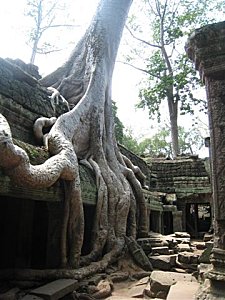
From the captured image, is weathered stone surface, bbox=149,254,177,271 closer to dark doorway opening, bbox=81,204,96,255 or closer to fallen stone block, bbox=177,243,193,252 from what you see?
fallen stone block, bbox=177,243,193,252

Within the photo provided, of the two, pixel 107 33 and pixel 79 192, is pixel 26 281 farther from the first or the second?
pixel 107 33

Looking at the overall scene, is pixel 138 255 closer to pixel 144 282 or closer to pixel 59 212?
pixel 144 282

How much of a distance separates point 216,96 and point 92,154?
389cm

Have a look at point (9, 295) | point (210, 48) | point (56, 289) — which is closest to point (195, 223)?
point (56, 289)

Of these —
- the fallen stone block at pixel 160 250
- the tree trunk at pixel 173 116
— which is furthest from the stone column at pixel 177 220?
the tree trunk at pixel 173 116

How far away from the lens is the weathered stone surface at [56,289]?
10.4ft

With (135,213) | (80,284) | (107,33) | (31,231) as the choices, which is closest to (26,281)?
(80,284)

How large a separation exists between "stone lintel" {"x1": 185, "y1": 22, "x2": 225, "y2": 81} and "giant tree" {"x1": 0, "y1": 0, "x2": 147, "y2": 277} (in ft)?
6.08

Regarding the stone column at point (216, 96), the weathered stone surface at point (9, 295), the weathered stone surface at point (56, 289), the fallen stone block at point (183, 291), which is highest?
the stone column at point (216, 96)

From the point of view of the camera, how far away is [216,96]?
2.45 metres

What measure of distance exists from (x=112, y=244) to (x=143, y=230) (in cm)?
175

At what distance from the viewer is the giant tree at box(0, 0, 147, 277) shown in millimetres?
3711

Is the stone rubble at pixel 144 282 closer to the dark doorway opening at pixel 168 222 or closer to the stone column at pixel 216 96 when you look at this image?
the stone column at pixel 216 96

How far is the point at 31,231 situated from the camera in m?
5.02
